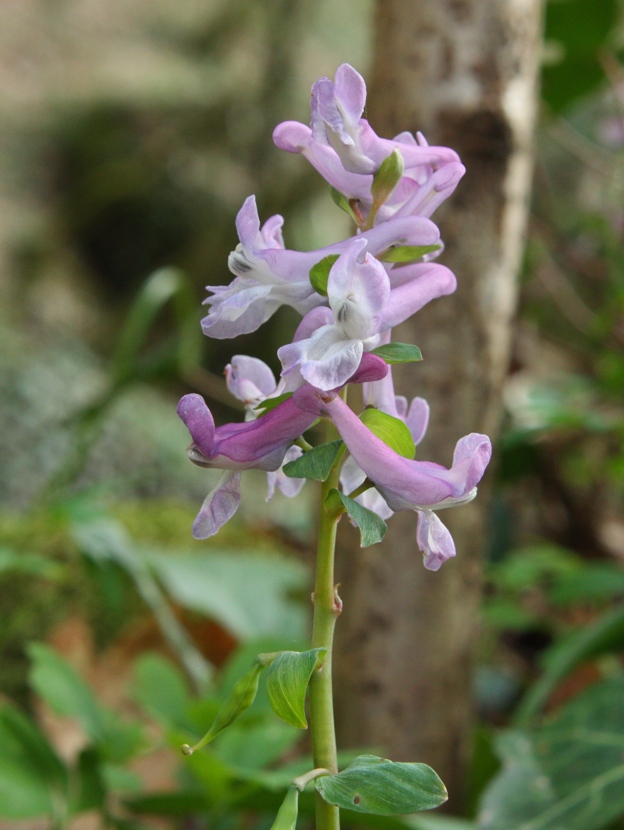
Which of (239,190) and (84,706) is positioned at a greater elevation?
(84,706)

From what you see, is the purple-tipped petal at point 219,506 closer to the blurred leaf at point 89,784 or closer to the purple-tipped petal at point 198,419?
the purple-tipped petal at point 198,419

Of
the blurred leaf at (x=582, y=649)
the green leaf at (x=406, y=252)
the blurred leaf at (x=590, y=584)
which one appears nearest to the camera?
the green leaf at (x=406, y=252)

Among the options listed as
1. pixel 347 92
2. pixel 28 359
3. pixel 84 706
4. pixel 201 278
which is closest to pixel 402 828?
pixel 84 706

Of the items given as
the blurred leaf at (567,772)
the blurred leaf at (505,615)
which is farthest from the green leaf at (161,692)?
the blurred leaf at (505,615)

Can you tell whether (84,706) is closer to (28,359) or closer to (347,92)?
(347,92)

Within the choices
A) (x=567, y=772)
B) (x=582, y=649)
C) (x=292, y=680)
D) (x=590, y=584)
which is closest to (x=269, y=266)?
(x=292, y=680)
